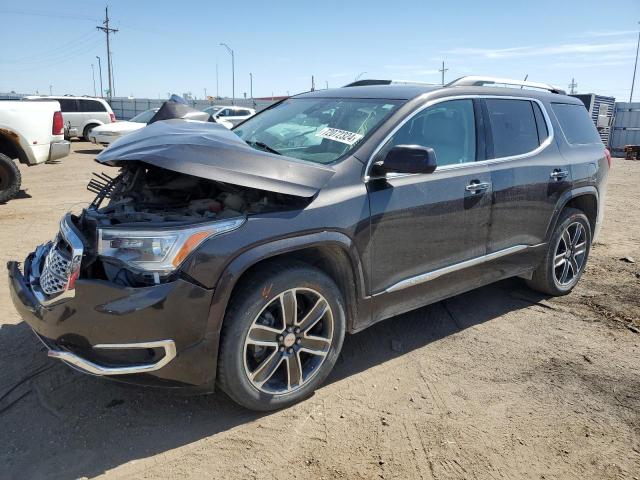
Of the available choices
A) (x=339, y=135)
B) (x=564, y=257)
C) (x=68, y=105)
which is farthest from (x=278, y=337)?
(x=68, y=105)

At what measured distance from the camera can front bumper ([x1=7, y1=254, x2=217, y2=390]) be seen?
254cm

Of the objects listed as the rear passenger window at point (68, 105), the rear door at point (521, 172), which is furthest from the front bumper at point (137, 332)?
the rear passenger window at point (68, 105)

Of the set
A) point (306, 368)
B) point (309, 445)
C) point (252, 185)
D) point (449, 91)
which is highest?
point (449, 91)

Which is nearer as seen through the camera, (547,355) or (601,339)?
(547,355)

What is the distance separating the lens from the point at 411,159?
10.1 ft

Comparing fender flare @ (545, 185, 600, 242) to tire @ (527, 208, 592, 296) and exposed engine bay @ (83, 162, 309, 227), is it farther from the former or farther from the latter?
exposed engine bay @ (83, 162, 309, 227)

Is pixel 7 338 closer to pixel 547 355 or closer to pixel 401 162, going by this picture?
pixel 401 162

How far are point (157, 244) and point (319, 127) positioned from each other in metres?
1.61

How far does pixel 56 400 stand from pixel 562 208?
421cm

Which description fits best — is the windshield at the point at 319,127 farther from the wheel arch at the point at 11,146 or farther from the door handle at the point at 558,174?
the wheel arch at the point at 11,146

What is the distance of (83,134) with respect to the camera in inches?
850

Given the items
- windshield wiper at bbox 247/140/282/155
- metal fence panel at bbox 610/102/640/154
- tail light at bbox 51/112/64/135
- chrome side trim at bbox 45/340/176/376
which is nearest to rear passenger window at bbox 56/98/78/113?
tail light at bbox 51/112/64/135

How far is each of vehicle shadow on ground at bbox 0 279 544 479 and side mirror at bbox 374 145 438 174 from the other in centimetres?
139

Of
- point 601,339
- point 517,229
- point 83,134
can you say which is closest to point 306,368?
point 517,229
